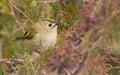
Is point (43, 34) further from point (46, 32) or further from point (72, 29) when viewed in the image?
point (72, 29)

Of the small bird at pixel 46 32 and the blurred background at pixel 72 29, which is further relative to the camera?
the small bird at pixel 46 32

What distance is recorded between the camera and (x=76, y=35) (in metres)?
2.22

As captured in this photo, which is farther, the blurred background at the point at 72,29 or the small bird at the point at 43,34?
the small bird at the point at 43,34

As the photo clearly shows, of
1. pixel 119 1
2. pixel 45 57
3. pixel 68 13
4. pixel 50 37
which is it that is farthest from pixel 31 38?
pixel 119 1

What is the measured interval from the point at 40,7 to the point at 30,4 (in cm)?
8

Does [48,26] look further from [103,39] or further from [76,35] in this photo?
[103,39]

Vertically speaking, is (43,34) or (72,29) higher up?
(72,29)

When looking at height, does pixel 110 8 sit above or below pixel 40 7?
above

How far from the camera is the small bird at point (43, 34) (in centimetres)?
237

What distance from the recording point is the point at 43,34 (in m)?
2.54

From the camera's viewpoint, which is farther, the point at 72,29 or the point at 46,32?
the point at 46,32

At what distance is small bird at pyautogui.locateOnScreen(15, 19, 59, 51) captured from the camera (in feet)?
7.77

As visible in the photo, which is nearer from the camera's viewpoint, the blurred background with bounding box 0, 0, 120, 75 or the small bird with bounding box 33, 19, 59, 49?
the blurred background with bounding box 0, 0, 120, 75

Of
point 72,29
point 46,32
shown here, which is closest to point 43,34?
point 46,32
